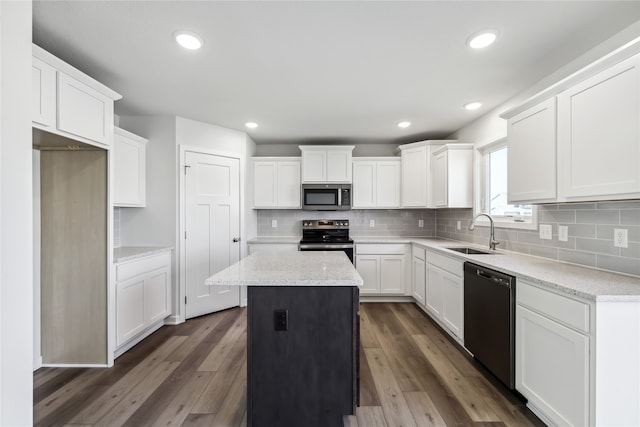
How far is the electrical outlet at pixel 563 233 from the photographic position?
2102 mm

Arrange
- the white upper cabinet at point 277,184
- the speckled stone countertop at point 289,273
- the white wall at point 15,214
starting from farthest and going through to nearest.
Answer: the white upper cabinet at point 277,184 < the speckled stone countertop at point 289,273 < the white wall at point 15,214

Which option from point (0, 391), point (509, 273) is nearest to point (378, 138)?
point (509, 273)

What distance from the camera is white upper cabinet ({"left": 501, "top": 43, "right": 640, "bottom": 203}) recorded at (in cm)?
140

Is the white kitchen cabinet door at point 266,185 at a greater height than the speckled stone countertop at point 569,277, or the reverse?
the white kitchen cabinet door at point 266,185

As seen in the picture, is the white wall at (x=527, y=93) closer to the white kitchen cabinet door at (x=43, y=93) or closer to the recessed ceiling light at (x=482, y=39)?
the recessed ceiling light at (x=482, y=39)

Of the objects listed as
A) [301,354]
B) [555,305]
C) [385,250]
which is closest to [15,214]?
[301,354]

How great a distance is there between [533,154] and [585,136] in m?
0.39

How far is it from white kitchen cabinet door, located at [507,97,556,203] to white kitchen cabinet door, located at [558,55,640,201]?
0.06 meters

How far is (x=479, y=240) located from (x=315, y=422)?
2.69 m

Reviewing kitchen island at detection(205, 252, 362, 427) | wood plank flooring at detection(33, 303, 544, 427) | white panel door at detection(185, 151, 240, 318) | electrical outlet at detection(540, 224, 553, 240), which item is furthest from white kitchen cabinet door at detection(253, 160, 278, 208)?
electrical outlet at detection(540, 224, 553, 240)

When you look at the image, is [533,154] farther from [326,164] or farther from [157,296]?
[157,296]

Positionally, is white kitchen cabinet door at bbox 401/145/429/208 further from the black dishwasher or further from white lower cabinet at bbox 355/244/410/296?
the black dishwasher

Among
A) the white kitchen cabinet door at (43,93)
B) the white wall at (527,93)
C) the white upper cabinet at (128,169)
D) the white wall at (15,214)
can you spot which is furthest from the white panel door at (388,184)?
the white wall at (15,214)

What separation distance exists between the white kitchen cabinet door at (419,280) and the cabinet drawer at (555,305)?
165 cm
